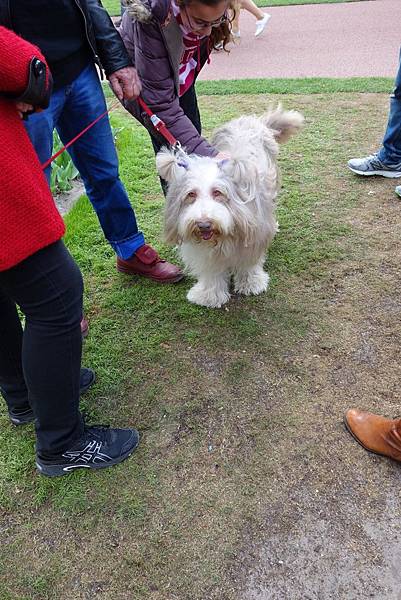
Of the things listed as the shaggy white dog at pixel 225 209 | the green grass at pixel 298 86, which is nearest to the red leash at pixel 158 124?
the shaggy white dog at pixel 225 209

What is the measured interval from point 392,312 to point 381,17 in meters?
9.06

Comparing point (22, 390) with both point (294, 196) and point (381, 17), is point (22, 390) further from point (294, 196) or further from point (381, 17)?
point (381, 17)

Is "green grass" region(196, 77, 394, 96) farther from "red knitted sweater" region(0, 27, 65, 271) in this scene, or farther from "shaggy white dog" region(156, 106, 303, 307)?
"red knitted sweater" region(0, 27, 65, 271)

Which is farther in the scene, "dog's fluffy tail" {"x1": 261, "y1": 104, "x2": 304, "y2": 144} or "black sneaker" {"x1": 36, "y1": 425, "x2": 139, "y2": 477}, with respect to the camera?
"dog's fluffy tail" {"x1": 261, "y1": 104, "x2": 304, "y2": 144}

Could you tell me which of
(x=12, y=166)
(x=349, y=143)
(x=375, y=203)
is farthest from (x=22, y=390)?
(x=349, y=143)

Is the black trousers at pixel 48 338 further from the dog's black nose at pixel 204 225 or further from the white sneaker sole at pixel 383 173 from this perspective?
the white sneaker sole at pixel 383 173

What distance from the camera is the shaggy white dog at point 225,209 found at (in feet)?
7.97

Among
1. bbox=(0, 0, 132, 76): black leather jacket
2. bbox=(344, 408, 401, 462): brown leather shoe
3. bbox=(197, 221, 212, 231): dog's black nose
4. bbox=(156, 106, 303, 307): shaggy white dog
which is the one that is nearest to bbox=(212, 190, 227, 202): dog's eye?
bbox=(156, 106, 303, 307): shaggy white dog

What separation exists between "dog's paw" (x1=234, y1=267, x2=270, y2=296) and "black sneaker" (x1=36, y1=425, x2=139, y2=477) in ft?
4.07

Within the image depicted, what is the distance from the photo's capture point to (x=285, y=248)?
11.3 ft

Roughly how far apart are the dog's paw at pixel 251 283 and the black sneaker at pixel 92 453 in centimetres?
124

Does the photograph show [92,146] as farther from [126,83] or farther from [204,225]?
[204,225]

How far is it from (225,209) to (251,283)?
72 cm

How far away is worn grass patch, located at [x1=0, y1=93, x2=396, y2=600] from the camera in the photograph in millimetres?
1834
